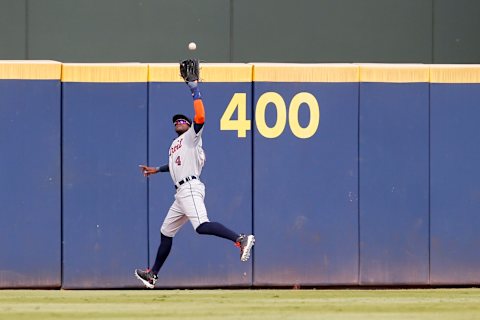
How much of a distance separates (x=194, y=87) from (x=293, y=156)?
179cm

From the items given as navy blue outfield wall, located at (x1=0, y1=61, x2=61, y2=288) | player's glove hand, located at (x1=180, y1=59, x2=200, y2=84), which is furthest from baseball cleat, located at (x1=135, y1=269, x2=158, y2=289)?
player's glove hand, located at (x1=180, y1=59, x2=200, y2=84)

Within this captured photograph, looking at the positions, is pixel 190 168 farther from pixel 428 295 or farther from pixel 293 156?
pixel 428 295

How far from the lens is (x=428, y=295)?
1229cm

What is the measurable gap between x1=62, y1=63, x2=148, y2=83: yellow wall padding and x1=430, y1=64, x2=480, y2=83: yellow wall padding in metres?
2.97

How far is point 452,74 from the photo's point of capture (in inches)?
519

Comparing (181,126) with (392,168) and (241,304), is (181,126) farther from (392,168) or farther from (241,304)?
(392,168)

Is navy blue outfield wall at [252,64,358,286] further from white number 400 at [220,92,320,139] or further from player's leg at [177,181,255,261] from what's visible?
player's leg at [177,181,255,261]

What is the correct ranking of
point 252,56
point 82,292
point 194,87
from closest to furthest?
1. point 194,87
2. point 82,292
3. point 252,56

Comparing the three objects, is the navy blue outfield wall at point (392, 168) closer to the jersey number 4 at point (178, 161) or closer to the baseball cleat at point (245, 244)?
the baseball cleat at point (245, 244)

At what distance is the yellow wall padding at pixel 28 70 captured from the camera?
12.8 m

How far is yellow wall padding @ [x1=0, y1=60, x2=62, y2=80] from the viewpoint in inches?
505

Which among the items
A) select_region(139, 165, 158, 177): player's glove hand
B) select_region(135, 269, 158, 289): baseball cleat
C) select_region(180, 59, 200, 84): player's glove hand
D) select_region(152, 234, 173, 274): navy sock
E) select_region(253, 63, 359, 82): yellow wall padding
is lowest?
select_region(135, 269, 158, 289): baseball cleat

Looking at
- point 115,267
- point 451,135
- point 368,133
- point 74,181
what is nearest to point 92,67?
point 74,181

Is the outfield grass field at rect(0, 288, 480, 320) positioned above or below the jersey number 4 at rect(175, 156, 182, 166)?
below
